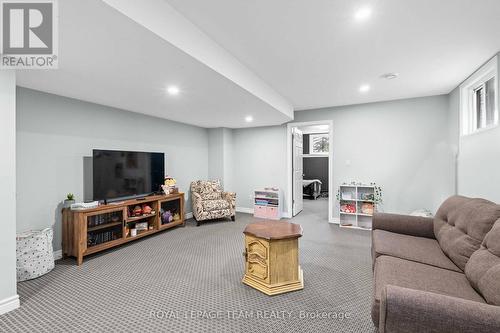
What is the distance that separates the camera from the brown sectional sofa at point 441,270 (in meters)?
1.10

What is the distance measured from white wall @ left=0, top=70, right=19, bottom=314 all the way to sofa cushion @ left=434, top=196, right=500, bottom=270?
3.79 metres

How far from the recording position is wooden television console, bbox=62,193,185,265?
3053 mm

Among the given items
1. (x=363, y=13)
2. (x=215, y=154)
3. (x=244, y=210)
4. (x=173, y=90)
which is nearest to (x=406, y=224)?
(x=363, y=13)

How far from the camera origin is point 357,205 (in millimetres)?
4711

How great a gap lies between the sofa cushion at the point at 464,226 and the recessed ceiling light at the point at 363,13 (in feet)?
5.86

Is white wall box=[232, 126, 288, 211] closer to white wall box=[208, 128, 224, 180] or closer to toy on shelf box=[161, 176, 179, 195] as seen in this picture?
white wall box=[208, 128, 224, 180]

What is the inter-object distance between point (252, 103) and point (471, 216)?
2811mm

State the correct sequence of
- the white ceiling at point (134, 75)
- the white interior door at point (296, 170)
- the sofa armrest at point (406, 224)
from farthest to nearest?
the white interior door at point (296, 170) < the sofa armrest at point (406, 224) < the white ceiling at point (134, 75)

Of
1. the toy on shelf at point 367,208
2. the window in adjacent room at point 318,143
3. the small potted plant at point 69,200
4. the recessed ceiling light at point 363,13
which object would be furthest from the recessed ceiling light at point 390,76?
the window in adjacent room at point 318,143

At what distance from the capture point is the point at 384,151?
181 inches

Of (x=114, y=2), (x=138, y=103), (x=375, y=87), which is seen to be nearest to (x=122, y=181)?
(x=138, y=103)

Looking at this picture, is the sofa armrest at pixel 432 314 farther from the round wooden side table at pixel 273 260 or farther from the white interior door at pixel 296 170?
the white interior door at pixel 296 170

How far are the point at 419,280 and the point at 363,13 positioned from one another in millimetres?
2033

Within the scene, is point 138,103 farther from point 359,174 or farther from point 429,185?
point 429,185
